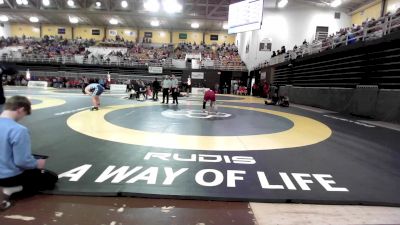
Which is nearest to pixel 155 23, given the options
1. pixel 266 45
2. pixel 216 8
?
pixel 216 8

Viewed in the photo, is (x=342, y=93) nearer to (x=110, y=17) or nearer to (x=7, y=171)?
(x=7, y=171)

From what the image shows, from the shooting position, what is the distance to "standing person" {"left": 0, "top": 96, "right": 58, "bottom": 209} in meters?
2.89

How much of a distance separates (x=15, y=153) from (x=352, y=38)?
1534cm

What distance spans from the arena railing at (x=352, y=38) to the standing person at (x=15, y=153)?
12504 mm

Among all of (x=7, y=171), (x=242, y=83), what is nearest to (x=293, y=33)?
(x=242, y=83)

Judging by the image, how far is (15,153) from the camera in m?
2.91

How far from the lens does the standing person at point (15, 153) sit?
2.89 metres

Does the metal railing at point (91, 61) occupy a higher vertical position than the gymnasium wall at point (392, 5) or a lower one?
lower

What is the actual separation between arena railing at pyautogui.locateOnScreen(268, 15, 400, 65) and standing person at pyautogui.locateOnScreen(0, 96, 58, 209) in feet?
41.0

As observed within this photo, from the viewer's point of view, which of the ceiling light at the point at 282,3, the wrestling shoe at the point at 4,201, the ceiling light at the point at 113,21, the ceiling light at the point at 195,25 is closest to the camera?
the wrestling shoe at the point at 4,201

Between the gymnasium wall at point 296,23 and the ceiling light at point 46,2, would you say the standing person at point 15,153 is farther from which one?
the ceiling light at point 46,2

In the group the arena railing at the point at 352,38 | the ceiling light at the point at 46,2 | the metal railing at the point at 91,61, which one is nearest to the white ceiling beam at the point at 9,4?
the ceiling light at the point at 46,2

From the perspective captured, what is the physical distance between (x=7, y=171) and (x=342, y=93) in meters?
15.0

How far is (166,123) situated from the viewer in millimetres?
8688
